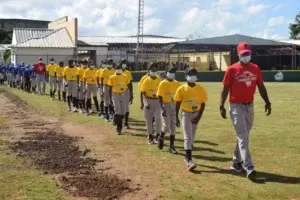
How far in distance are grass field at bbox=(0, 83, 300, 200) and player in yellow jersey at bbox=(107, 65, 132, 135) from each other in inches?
17.9

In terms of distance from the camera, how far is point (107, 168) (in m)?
9.61

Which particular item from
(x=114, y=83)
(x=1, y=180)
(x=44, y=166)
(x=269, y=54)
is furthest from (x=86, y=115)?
(x=269, y=54)

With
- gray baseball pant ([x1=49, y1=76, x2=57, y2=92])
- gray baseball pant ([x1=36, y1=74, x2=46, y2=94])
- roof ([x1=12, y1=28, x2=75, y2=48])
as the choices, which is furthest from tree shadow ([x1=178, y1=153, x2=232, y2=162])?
roof ([x1=12, y1=28, x2=75, y2=48])

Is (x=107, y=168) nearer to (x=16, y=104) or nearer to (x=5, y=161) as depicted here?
(x=5, y=161)

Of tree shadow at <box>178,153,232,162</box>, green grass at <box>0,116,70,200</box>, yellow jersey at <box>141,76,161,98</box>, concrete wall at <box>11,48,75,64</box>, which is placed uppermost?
concrete wall at <box>11,48,75,64</box>

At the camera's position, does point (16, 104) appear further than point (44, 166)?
Yes

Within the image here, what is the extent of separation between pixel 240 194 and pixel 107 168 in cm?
292

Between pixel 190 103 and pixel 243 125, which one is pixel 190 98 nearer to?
pixel 190 103

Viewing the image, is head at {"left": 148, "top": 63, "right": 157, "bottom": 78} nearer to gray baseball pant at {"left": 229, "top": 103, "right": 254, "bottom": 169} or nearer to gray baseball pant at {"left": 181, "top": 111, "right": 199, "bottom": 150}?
gray baseball pant at {"left": 181, "top": 111, "right": 199, "bottom": 150}

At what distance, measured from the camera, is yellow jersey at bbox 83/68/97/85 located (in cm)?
1819

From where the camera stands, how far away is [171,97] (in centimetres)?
1105

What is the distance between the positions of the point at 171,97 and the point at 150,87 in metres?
1.06

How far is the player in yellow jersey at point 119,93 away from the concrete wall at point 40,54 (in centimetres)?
3914

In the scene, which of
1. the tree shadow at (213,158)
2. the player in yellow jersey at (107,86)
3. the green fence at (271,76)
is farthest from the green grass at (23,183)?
the green fence at (271,76)
